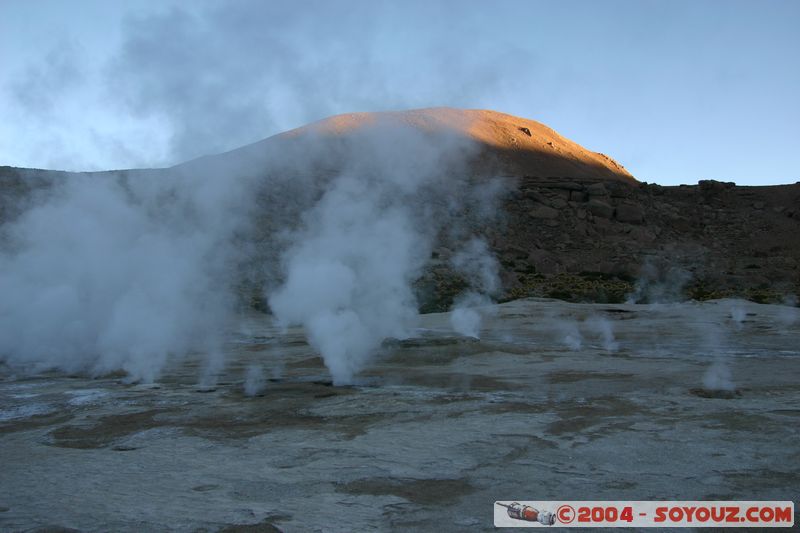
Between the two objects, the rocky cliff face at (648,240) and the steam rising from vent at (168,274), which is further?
the rocky cliff face at (648,240)

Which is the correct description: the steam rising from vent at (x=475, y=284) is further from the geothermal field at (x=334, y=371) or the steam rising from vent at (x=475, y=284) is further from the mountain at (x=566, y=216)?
the mountain at (x=566, y=216)

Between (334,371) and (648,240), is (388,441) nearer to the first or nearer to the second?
(334,371)

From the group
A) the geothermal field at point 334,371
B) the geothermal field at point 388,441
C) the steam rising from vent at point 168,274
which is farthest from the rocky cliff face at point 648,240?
the geothermal field at point 388,441

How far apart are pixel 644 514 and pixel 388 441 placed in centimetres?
281

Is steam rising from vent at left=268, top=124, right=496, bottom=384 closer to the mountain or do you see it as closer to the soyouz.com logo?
the mountain

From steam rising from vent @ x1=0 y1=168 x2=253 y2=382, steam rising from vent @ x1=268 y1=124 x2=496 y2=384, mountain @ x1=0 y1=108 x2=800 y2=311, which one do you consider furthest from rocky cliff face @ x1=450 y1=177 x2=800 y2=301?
steam rising from vent @ x1=0 y1=168 x2=253 y2=382

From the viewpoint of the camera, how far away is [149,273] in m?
15.9

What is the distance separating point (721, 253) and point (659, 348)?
118ft

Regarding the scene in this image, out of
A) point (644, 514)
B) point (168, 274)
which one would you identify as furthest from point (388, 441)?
point (168, 274)

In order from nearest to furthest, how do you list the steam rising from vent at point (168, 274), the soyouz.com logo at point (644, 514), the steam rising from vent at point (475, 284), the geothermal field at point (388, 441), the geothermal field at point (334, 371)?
the soyouz.com logo at point (644, 514) < the geothermal field at point (388, 441) < the geothermal field at point (334, 371) < the steam rising from vent at point (168, 274) < the steam rising from vent at point (475, 284)

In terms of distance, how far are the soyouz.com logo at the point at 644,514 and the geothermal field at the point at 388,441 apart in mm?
178

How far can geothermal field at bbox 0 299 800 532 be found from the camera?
197 inches

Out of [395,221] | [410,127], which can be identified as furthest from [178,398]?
[410,127]

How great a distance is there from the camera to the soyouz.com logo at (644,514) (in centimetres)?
452
